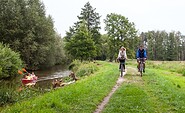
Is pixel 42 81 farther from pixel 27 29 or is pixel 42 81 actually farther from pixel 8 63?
pixel 27 29

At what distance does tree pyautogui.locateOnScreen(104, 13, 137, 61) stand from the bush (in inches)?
1432

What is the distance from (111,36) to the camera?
62.8 m

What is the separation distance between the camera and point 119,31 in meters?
62.6

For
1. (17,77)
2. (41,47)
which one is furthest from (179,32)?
(17,77)

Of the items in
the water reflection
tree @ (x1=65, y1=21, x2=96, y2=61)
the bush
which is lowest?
the water reflection

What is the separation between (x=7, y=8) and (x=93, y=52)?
18600mm

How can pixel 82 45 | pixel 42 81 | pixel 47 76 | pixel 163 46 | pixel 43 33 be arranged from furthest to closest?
1. pixel 163 46
2. pixel 82 45
3. pixel 43 33
4. pixel 47 76
5. pixel 42 81

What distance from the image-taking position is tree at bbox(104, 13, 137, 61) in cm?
6279

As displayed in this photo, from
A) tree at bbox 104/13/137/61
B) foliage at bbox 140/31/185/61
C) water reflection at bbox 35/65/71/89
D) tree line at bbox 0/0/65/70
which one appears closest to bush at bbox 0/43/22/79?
water reflection at bbox 35/65/71/89

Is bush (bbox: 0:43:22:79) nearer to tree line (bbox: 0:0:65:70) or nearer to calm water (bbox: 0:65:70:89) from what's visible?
calm water (bbox: 0:65:70:89)

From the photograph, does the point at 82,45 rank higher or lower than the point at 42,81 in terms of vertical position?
higher

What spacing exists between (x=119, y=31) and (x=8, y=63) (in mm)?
40340

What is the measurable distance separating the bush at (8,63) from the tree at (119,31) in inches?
1432

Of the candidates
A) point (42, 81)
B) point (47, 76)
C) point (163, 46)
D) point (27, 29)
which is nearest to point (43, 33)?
point (27, 29)
